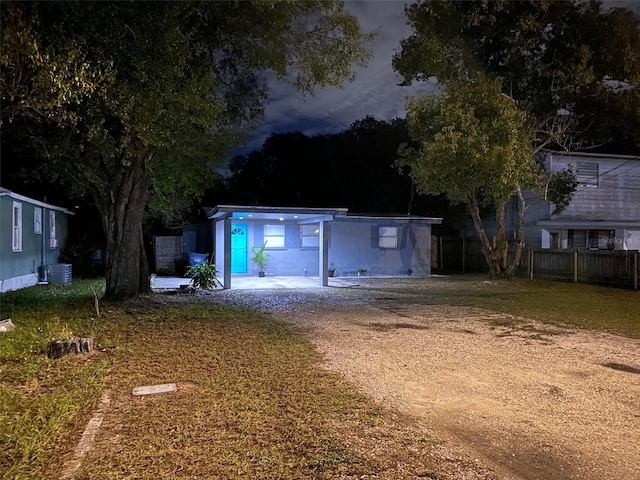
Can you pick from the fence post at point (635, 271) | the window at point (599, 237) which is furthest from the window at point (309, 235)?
the window at point (599, 237)

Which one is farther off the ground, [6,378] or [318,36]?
[318,36]

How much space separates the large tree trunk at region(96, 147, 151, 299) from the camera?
1239cm

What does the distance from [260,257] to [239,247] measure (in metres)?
1.13

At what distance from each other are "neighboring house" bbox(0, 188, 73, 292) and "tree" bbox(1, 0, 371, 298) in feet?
5.67

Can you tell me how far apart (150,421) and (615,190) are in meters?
24.3

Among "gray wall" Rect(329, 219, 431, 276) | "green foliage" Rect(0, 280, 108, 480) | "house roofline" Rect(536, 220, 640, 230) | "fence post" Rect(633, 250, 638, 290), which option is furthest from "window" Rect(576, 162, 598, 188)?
"green foliage" Rect(0, 280, 108, 480)

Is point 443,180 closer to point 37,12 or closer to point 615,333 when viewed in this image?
point 615,333

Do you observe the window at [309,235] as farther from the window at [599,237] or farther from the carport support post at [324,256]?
the window at [599,237]

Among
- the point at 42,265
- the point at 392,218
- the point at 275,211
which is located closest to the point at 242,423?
the point at 275,211

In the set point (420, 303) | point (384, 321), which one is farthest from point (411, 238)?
point (384, 321)

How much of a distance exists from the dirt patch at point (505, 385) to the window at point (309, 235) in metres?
9.55

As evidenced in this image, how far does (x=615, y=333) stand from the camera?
28.6 ft

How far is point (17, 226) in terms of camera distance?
14445mm

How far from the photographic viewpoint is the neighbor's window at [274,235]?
63.0 feet
